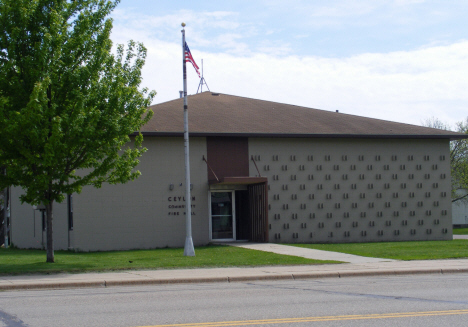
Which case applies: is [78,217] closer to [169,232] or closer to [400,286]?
[169,232]

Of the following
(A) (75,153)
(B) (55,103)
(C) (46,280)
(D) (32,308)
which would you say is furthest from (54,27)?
(D) (32,308)

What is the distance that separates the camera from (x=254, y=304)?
9477 millimetres

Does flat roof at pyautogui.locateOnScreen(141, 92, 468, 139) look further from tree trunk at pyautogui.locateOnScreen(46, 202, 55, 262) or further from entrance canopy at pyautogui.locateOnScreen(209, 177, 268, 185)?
tree trunk at pyautogui.locateOnScreen(46, 202, 55, 262)

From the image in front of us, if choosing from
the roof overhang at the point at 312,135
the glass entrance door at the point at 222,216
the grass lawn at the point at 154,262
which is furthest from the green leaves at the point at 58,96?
the glass entrance door at the point at 222,216

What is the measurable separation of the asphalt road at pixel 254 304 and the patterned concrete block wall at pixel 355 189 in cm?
1149

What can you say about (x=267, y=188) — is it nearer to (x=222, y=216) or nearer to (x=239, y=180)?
(x=239, y=180)

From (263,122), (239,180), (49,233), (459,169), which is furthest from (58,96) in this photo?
(459,169)

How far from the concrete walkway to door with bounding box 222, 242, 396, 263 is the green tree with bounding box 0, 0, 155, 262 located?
6430 mm

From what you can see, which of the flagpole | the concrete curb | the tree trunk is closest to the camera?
the concrete curb

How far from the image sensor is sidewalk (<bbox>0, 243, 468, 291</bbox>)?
12469 millimetres

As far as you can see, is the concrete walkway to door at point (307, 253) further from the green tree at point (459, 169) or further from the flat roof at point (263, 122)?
the green tree at point (459, 169)

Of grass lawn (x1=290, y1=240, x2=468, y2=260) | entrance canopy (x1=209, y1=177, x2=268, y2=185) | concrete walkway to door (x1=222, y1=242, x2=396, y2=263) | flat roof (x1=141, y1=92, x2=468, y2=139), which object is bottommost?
grass lawn (x1=290, y1=240, x2=468, y2=260)

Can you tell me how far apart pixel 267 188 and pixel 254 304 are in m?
13.7

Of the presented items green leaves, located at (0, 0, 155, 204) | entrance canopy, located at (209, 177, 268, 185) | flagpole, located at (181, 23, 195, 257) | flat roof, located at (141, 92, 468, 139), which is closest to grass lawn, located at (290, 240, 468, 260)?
entrance canopy, located at (209, 177, 268, 185)
